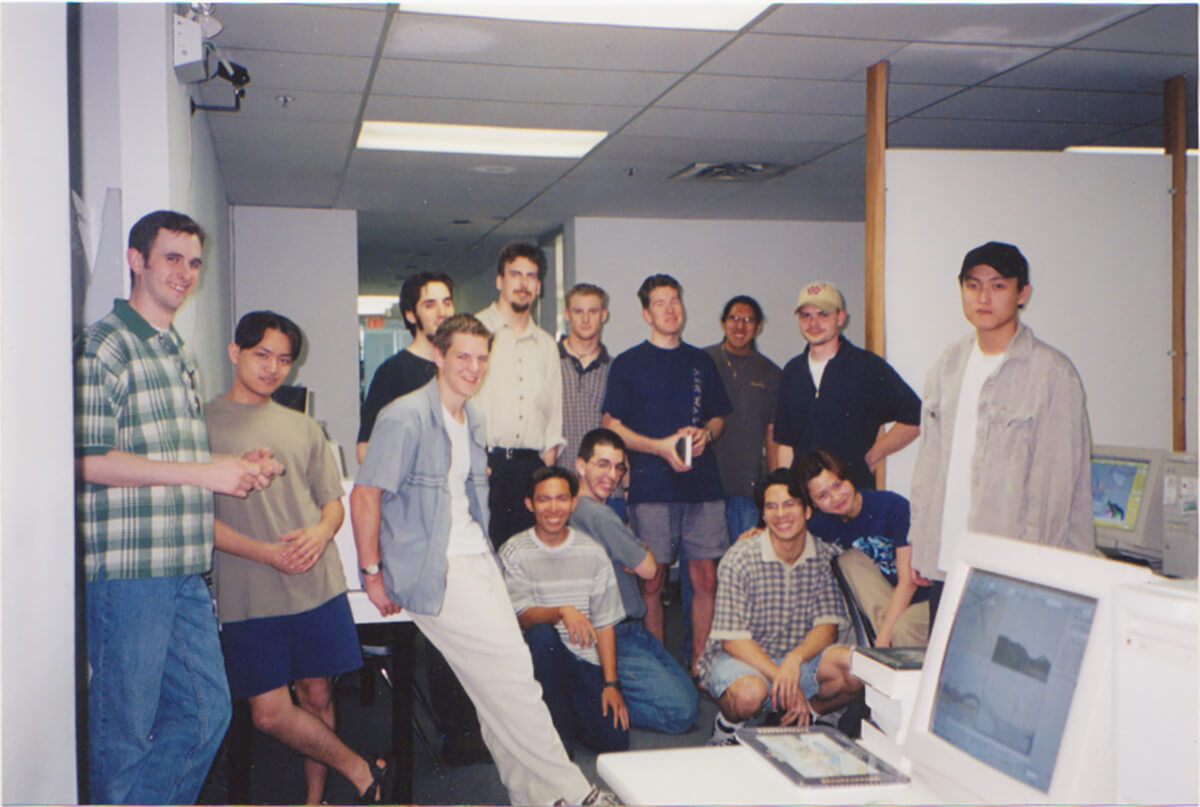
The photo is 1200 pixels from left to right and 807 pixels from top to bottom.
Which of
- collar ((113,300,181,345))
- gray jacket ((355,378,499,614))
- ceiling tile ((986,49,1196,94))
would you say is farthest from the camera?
ceiling tile ((986,49,1196,94))

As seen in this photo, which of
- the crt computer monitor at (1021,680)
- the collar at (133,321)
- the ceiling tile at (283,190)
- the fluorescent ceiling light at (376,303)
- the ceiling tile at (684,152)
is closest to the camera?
the crt computer monitor at (1021,680)

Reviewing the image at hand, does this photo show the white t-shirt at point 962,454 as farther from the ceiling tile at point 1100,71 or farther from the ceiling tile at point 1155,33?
the ceiling tile at point 1100,71

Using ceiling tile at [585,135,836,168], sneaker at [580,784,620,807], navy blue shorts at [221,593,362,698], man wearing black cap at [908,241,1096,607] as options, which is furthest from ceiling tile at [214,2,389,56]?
sneaker at [580,784,620,807]

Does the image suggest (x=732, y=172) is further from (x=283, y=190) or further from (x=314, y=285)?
(x=314, y=285)

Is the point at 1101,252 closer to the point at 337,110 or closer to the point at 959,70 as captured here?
the point at 959,70

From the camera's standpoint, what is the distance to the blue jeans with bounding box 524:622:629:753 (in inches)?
122

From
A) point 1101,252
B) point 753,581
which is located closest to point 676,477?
point 753,581

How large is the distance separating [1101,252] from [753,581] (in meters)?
2.02

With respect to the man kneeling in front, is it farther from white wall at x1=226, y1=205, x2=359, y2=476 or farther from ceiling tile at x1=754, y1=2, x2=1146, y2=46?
white wall at x1=226, y1=205, x2=359, y2=476

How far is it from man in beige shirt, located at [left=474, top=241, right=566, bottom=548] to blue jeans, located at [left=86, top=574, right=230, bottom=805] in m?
1.44

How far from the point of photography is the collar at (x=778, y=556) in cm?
311

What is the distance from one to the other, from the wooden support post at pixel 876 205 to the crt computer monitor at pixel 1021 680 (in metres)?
2.46

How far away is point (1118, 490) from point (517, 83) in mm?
2661

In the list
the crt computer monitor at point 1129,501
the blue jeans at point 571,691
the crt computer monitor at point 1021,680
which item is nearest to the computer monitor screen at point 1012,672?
the crt computer monitor at point 1021,680
